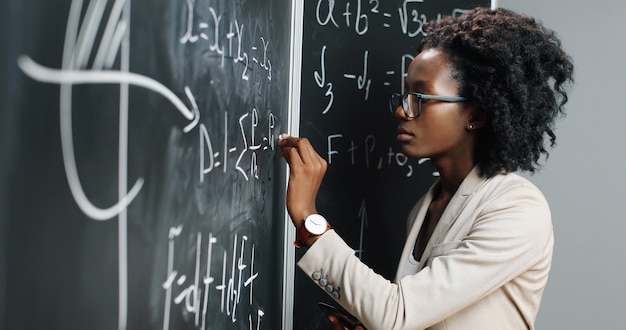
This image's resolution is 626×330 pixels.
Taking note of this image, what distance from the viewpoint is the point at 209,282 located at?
99 cm

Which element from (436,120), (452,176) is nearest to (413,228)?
(452,176)

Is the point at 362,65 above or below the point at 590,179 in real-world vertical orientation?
above

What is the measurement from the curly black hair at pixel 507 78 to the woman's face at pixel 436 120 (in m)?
0.03

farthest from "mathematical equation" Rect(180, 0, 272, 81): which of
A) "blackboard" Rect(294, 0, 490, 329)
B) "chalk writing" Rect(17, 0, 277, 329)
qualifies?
"blackboard" Rect(294, 0, 490, 329)

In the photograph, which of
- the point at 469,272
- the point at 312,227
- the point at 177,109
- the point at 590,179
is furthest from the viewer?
the point at 590,179

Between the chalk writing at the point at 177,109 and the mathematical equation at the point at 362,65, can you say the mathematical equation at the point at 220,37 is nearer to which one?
the chalk writing at the point at 177,109

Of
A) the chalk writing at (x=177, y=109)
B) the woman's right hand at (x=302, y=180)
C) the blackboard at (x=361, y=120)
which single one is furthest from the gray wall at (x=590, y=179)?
the chalk writing at (x=177, y=109)

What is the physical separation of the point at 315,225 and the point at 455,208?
30 cm

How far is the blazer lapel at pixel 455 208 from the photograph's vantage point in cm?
142

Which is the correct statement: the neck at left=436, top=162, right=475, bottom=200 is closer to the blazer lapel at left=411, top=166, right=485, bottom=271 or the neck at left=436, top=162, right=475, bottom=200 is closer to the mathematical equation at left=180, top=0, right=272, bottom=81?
the blazer lapel at left=411, top=166, right=485, bottom=271

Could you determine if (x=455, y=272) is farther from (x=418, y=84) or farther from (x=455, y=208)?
(x=418, y=84)

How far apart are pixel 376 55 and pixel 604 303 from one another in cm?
129

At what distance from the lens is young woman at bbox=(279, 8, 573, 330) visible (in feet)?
4.17

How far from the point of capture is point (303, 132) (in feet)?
5.96
